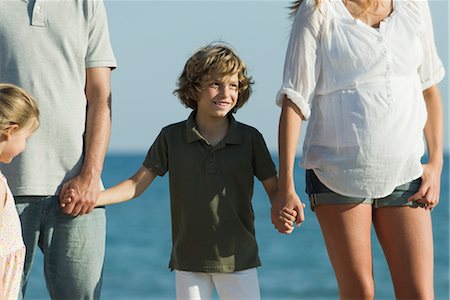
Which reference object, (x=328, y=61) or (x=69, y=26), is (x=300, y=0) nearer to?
(x=328, y=61)

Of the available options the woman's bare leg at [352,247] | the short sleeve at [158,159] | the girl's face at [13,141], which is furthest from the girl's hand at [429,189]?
the girl's face at [13,141]

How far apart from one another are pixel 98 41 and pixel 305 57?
81 cm

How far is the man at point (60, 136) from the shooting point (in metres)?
3.67

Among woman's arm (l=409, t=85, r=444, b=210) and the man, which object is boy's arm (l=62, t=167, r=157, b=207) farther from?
woman's arm (l=409, t=85, r=444, b=210)

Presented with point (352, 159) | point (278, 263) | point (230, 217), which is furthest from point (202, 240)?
point (278, 263)

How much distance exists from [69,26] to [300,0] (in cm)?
85

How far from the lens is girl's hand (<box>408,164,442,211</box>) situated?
3494mm

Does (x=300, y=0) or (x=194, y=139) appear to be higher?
(x=300, y=0)

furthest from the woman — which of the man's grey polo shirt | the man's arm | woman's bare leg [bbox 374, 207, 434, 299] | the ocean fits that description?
the ocean

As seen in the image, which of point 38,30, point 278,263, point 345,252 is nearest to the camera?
point 345,252

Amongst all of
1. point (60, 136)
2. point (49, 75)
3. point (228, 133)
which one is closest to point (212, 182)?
point (228, 133)

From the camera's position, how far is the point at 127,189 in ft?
12.6

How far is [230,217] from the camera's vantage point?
3748 millimetres

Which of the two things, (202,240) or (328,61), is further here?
(202,240)
